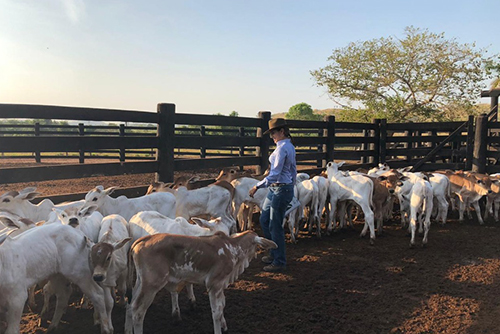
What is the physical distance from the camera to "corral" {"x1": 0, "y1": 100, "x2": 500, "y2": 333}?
4.50 metres

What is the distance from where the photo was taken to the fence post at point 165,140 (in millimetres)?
7828

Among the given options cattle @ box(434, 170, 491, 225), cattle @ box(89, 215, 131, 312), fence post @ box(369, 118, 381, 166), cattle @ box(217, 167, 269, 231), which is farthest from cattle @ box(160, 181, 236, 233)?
fence post @ box(369, 118, 381, 166)

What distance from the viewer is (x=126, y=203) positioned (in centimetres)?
625

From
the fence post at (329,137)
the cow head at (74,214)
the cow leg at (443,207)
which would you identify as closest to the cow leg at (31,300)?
the cow head at (74,214)

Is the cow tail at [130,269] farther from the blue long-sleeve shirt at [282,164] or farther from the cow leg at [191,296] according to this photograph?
the blue long-sleeve shirt at [282,164]

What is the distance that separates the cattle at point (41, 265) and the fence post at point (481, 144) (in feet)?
37.7

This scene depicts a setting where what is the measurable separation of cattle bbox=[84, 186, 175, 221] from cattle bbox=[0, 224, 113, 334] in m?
1.74

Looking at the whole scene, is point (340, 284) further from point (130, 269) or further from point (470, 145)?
point (470, 145)

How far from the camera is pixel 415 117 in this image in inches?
813

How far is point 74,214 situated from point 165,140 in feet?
9.32

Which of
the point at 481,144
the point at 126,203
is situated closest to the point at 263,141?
the point at 126,203

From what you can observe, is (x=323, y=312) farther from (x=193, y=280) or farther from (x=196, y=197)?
(x=196, y=197)

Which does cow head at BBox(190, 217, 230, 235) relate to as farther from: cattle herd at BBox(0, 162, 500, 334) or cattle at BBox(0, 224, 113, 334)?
cattle at BBox(0, 224, 113, 334)

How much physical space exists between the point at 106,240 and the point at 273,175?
101 inches
